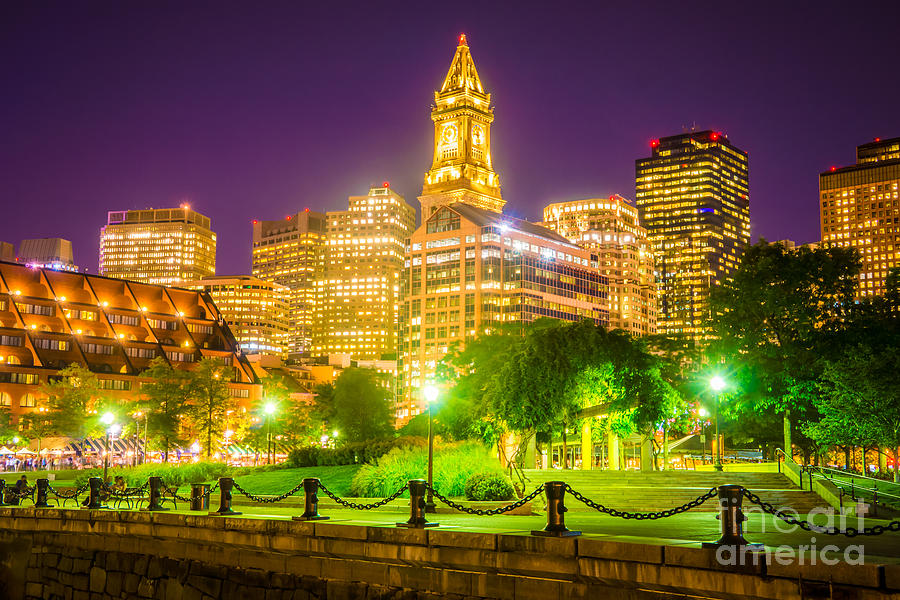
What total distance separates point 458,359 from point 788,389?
36.6 metres

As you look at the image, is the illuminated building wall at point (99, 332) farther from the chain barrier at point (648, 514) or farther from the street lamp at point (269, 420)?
the chain barrier at point (648, 514)

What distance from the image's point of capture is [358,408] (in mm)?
126125

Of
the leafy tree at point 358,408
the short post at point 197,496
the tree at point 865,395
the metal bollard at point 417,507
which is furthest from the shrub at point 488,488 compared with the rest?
the leafy tree at point 358,408

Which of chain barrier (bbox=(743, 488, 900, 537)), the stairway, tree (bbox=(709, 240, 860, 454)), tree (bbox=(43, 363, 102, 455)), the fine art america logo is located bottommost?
the stairway

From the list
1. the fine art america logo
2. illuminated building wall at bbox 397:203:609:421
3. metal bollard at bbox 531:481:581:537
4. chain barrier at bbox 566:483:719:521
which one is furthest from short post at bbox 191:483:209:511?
illuminated building wall at bbox 397:203:609:421

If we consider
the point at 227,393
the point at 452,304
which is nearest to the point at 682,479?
the point at 227,393

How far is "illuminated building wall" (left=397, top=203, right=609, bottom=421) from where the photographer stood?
7328 inches

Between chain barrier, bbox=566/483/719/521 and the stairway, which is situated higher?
chain barrier, bbox=566/483/719/521

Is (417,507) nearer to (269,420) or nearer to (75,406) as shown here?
(269,420)

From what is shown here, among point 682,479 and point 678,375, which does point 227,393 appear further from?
point 682,479

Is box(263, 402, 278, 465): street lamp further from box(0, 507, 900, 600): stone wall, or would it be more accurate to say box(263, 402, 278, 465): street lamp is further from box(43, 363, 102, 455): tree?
box(0, 507, 900, 600): stone wall

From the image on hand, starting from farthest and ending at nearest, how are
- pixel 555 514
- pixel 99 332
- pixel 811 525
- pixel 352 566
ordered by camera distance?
pixel 99 332, pixel 352 566, pixel 555 514, pixel 811 525

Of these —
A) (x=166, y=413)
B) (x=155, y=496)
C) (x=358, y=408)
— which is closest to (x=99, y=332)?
(x=358, y=408)

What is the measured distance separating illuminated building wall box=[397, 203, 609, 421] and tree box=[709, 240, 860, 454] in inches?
5075
